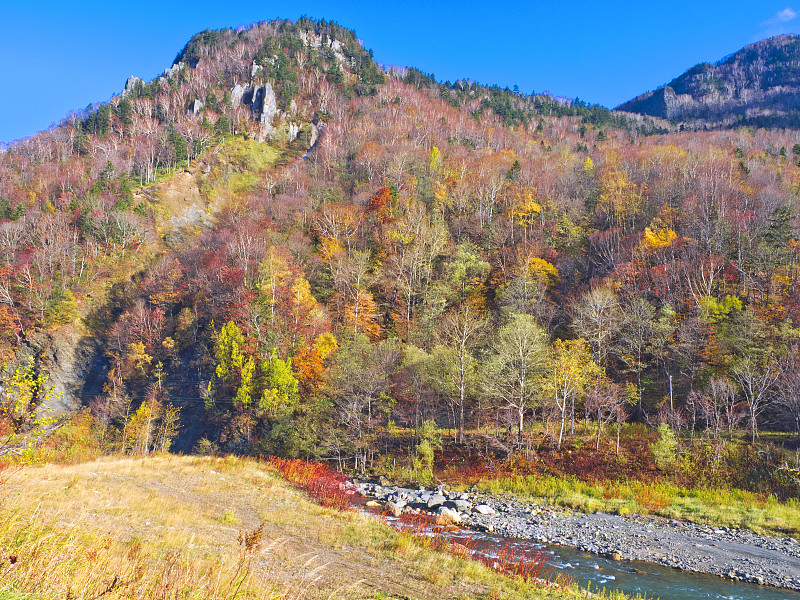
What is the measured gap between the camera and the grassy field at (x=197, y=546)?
494 cm

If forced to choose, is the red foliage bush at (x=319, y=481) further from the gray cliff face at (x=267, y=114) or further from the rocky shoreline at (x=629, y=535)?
the gray cliff face at (x=267, y=114)

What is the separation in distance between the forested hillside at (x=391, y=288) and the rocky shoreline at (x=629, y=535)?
8.76 meters

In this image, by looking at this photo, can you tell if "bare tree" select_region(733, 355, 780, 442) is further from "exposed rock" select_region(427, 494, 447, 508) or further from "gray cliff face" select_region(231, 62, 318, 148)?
"gray cliff face" select_region(231, 62, 318, 148)

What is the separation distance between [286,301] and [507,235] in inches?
1456

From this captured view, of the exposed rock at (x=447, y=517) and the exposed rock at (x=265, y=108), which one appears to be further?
the exposed rock at (x=265, y=108)

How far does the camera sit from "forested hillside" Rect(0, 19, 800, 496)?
3900 centimetres

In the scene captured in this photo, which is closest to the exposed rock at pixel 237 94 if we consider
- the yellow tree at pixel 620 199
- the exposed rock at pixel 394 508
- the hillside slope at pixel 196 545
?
the yellow tree at pixel 620 199

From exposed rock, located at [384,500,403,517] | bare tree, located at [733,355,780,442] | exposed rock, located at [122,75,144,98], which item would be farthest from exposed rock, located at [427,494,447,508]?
exposed rock, located at [122,75,144,98]

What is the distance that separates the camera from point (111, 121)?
114m

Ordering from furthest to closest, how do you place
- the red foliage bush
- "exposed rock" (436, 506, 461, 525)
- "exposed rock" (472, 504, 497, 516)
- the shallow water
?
"exposed rock" (472, 504, 497, 516), the red foliage bush, "exposed rock" (436, 506, 461, 525), the shallow water

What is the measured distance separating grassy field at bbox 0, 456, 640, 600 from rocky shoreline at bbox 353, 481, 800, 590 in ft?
A: 23.1

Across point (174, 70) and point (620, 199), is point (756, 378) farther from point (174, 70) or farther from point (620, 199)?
point (174, 70)

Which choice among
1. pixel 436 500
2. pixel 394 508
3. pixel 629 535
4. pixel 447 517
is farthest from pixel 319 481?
pixel 629 535

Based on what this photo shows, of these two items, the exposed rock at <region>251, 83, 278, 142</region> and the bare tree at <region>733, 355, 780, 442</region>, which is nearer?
the bare tree at <region>733, 355, 780, 442</region>
